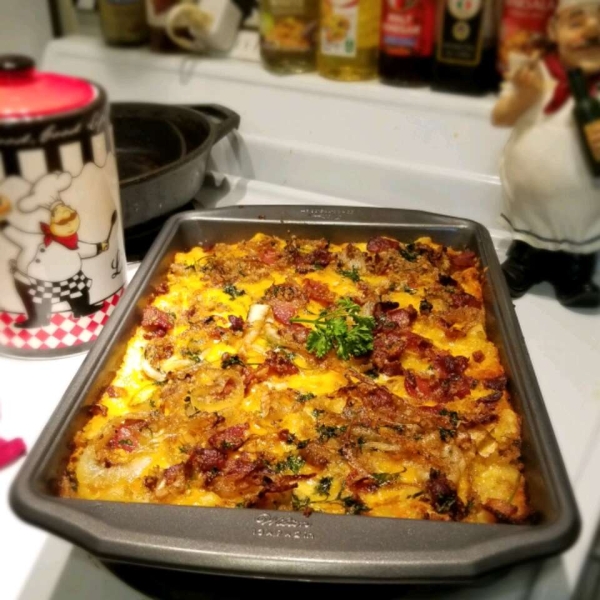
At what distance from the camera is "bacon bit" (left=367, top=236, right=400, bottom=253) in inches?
39.4

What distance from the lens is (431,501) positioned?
0.63m

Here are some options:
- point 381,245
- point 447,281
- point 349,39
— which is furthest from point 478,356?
point 349,39

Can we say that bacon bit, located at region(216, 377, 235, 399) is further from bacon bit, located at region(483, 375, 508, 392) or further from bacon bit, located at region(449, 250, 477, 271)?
bacon bit, located at region(449, 250, 477, 271)

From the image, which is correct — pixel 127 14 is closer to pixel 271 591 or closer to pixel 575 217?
pixel 575 217

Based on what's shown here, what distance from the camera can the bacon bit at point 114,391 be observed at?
75 centimetres

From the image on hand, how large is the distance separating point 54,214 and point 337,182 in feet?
2.04

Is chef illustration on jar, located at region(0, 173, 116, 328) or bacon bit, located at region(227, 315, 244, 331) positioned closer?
chef illustration on jar, located at region(0, 173, 116, 328)

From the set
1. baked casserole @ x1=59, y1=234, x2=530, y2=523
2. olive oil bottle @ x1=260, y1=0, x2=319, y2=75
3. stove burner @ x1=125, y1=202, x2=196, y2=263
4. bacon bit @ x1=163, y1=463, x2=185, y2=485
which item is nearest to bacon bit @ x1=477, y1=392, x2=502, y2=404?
baked casserole @ x1=59, y1=234, x2=530, y2=523

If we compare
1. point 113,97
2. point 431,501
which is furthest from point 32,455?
point 113,97

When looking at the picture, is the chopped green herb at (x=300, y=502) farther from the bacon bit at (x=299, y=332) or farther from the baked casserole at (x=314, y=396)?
the bacon bit at (x=299, y=332)

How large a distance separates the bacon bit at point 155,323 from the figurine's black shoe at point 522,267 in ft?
1.50

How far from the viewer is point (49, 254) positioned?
28.1 inches

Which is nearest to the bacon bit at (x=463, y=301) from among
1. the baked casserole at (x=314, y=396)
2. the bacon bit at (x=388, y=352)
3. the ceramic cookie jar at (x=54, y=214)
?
the baked casserole at (x=314, y=396)

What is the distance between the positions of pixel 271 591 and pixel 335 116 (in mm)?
832
